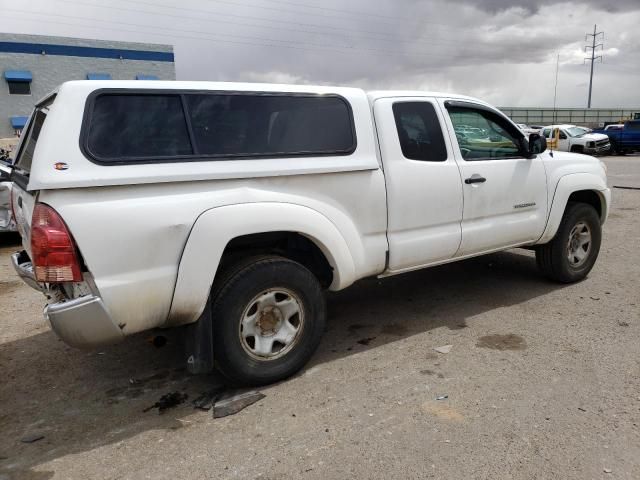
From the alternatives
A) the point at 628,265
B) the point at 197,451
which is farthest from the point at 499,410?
the point at 628,265

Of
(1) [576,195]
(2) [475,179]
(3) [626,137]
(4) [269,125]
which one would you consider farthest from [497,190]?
(3) [626,137]

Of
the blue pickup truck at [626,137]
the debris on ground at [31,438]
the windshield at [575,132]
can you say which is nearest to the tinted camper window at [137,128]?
the debris on ground at [31,438]

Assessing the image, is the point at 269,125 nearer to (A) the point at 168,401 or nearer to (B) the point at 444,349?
(A) the point at 168,401

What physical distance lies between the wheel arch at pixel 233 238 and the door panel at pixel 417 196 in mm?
591

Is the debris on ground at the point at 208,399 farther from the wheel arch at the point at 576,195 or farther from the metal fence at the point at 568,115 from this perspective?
the metal fence at the point at 568,115

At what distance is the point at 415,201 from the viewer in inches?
160

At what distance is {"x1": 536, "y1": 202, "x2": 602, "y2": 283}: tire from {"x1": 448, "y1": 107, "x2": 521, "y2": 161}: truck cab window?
1048 millimetres

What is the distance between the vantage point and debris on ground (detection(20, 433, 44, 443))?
307 centimetres

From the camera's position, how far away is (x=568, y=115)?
49594 mm

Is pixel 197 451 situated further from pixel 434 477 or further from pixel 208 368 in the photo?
pixel 434 477

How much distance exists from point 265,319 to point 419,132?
76.8 inches

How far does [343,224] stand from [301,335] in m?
0.83

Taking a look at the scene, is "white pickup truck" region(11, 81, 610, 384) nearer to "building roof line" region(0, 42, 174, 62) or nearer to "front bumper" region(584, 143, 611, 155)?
"front bumper" region(584, 143, 611, 155)

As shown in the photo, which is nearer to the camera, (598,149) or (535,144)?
(535,144)
